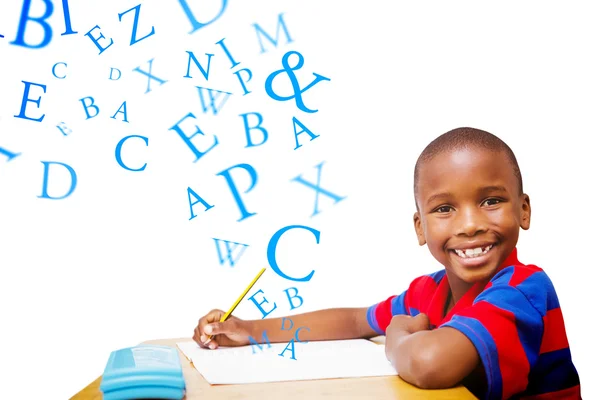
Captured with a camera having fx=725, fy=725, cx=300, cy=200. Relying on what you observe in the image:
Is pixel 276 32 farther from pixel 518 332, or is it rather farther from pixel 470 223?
pixel 518 332

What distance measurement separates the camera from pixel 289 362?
41.2 inches

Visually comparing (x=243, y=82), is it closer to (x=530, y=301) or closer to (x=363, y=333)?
(x=363, y=333)

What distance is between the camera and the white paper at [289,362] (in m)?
0.94

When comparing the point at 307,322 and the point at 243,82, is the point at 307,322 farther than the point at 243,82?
No

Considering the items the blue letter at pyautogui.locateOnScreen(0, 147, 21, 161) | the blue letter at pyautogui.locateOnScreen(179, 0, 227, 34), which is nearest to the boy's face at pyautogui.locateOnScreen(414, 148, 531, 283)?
the blue letter at pyautogui.locateOnScreen(179, 0, 227, 34)

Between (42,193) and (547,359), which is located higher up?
(42,193)

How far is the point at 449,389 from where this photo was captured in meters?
0.87

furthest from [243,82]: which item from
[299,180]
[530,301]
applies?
[530,301]

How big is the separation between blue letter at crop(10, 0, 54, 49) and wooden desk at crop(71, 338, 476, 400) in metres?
0.81

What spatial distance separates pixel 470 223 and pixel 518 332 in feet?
0.59

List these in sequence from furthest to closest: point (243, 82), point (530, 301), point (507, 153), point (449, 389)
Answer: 1. point (243, 82)
2. point (507, 153)
3. point (530, 301)
4. point (449, 389)

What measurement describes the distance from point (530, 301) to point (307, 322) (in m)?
0.47

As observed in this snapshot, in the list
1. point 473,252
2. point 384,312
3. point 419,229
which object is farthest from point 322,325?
point 473,252

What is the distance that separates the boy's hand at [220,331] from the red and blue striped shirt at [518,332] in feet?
1.08
